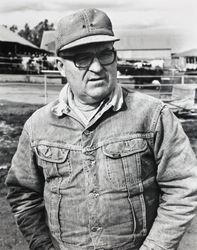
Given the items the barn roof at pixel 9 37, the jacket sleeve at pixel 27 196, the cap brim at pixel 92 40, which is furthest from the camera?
the barn roof at pixel 9 37

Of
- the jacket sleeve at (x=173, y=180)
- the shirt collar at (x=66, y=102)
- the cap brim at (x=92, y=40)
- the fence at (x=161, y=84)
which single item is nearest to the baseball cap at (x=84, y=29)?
the cap brim at (x=92, y=40)

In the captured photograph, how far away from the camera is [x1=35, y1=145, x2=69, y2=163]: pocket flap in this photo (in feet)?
3.79

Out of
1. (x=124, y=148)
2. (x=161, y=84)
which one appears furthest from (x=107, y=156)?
(x=161, y=84)

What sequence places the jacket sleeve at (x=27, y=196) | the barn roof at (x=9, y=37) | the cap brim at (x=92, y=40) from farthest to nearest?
the barn roof at (x=9, y=37) → the jacket sleeve at (x=27, y=196) → the cap brim at (x=92, y=40)

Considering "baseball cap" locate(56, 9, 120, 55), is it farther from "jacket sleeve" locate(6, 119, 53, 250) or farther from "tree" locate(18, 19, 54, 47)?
"tree" locate(18, 19, 54, 47)

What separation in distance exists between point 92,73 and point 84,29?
0.13 metres

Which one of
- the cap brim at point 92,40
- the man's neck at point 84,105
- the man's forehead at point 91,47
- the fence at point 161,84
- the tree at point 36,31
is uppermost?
the tree at point 36,31

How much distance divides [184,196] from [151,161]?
0.14m

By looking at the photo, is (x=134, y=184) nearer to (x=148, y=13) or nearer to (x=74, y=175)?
(x=74, y=175)

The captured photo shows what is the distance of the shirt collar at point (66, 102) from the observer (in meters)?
1.13

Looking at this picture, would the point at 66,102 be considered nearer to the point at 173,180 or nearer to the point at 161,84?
the point at 173,180

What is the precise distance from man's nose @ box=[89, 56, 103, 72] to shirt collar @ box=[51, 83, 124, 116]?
10 cm

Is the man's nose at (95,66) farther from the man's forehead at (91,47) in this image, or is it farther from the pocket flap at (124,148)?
the pocket flap at (124,148)

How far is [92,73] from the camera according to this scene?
109 cm
